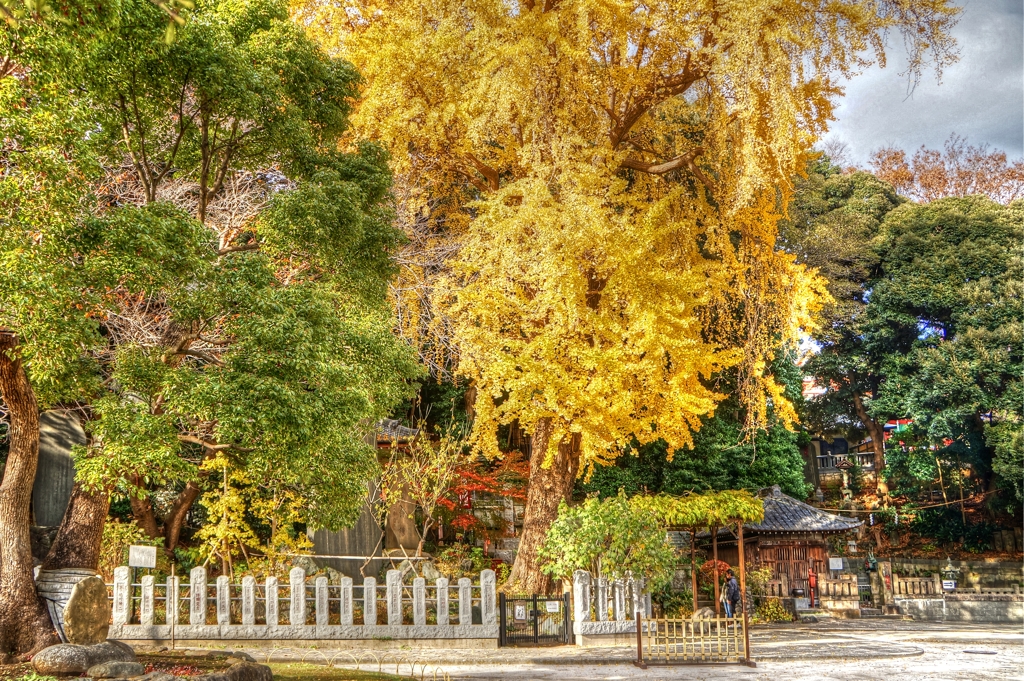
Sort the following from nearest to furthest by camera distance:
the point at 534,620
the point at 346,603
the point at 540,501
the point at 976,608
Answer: the point at 346,603, the point at 534,620, the point at 540,501, the point at 976,608

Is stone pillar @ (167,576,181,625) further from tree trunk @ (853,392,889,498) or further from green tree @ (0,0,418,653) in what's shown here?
tree trunk @ (853,392,889,498)

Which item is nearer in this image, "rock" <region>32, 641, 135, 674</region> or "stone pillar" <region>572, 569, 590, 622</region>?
"rock" <region>32, 641, 135, 674</region>

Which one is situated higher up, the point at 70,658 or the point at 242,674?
the point at 70,658

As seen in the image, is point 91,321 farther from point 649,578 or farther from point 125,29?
point 649,578

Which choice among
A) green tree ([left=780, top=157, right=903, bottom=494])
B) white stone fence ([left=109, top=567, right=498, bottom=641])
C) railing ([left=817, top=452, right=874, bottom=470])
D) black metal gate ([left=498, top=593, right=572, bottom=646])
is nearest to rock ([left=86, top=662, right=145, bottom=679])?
white stone fence ([left=109, top=567, right=498, bottom=641])

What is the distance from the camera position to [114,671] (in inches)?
337

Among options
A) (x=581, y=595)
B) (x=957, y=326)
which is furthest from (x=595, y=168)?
(x=957, y=326)

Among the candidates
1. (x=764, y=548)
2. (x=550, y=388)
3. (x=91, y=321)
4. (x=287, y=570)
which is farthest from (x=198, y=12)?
(x=764, y=548)

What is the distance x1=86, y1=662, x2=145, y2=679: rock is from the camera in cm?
852

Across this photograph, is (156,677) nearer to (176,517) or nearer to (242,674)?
(242,674)

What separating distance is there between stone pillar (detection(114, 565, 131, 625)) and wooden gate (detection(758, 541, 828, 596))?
19053 millimetres

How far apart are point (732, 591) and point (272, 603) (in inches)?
438

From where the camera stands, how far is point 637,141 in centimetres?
2028

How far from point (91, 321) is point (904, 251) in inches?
1200
